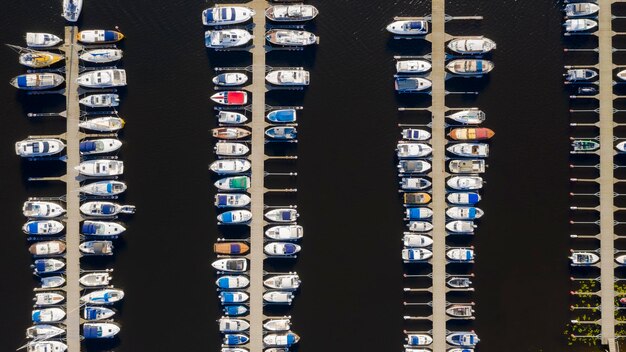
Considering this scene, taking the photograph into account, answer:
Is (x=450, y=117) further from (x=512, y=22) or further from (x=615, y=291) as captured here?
(x=615, y=291)

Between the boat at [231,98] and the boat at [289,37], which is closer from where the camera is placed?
the boat at [289,37]

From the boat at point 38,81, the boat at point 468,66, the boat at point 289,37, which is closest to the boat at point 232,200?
the boat at point 289,37

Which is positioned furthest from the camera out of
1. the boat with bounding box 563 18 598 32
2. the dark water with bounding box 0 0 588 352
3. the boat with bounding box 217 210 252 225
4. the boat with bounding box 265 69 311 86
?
the dark water with bounding box 0 0 588 352

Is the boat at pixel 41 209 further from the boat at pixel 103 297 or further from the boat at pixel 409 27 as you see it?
the boat at pixel 409 27

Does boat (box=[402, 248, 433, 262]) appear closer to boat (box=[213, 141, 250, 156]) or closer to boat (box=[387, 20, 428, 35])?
boat (box=[213, 141, 250, 156])

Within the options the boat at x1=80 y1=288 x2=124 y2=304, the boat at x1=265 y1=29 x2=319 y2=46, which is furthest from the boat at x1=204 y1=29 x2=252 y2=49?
the boat at x1=80 y1=288 x2=124 y2=304

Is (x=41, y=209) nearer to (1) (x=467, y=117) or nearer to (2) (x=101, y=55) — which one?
(2) (x=101, y=55)

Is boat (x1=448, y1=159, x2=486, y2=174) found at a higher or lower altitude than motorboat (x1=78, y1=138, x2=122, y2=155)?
lower
